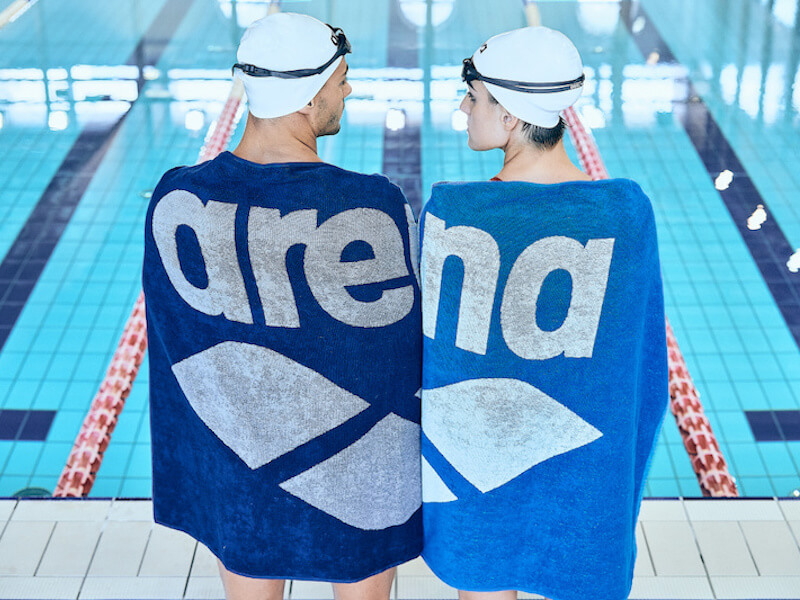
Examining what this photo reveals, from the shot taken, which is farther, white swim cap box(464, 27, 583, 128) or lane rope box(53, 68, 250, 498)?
lane rope box(53, 68, 250, 498)

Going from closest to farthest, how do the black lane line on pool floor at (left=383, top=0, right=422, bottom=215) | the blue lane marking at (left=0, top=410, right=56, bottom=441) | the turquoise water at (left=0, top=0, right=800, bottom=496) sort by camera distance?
the blue lane marking at (left=0, top=410, right=56, bottom=441) < the turquoise water at (left=0, top=0, right=800, bottom=496) < the black lane line on pool floor at (left=383, top=0, right=422, bottom=215)

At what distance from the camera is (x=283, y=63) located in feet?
4.54

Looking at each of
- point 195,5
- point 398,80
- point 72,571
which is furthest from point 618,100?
point 72,571

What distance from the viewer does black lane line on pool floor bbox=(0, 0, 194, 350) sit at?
171 inches

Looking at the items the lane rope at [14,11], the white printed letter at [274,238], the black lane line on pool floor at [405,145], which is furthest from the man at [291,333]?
the lane rope at [14,11]

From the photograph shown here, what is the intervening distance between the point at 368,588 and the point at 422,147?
4411 mm

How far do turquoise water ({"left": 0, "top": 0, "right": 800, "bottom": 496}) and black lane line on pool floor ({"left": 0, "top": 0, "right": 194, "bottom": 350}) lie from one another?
0.06m

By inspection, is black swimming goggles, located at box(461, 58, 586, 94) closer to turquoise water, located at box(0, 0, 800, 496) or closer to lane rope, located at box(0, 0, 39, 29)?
turquoise water, located at box(0, 0, 800, 496)

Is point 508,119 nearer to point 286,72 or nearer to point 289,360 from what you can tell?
point 286,72

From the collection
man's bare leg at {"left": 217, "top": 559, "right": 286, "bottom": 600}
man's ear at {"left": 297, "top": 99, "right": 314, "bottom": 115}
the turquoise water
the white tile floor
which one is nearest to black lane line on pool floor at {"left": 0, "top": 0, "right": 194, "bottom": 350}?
the turquoise water

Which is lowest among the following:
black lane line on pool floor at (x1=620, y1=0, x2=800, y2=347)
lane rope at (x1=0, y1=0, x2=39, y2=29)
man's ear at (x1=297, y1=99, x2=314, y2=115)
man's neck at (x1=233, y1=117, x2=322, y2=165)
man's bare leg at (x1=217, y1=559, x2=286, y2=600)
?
black lane line on pool floor at (x1=620, y1=0, x2=800, y2=347)

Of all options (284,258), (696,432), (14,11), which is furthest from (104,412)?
(14,11)

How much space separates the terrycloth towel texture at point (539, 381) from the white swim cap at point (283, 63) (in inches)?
11.0

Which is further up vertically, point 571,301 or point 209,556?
point 571,301
